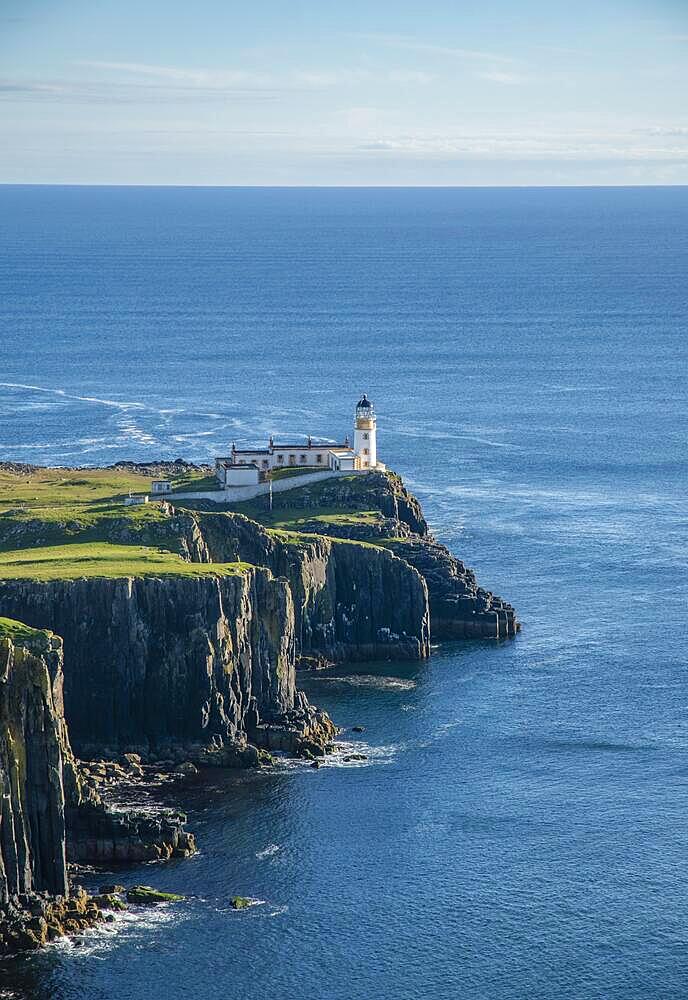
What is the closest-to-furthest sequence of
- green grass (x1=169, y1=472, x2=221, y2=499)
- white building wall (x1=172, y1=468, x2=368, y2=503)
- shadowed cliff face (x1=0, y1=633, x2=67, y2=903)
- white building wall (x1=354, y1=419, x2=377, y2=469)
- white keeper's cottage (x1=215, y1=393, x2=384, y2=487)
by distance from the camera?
shadowed cliff face (x1=0, y1=633, x2=67, y2=903) → white building wall (x1=172, y1=468, x2=368, y2=503) → green grass (x1=169, y1=472, x2=221, y2=499) → white keeper's cottage (x1=215, y1=393, x2=384, y2=487) → white building wall (x1=354, y1=419, x2=377, y2=469)

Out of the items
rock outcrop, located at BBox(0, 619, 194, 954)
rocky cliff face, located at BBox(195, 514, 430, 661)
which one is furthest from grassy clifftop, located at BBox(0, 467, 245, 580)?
rock outcrop, located at BBox(0, 619, 194, 954)

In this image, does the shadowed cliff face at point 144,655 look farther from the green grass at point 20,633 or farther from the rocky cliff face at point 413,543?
the rocky cliff face at point 413,543

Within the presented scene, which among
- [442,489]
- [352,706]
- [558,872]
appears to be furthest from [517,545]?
[558,872]

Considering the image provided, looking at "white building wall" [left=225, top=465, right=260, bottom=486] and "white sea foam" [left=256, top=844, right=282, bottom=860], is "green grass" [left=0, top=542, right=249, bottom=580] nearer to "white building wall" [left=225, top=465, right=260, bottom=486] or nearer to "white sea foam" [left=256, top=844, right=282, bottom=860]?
"white sea foam" [left=256, top=844, right=282, bottom=860]

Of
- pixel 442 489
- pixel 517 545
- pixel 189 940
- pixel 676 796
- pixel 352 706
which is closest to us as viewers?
pixel 189 940

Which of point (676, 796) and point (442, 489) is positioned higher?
point (442, 489)

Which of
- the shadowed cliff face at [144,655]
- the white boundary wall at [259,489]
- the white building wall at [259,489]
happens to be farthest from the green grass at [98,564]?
the white building wall at [259,489]

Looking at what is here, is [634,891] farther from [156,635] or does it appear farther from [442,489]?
[442,489]

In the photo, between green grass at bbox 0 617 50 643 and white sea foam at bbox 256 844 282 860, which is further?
white sea foam at bbox 256 844 282 860
